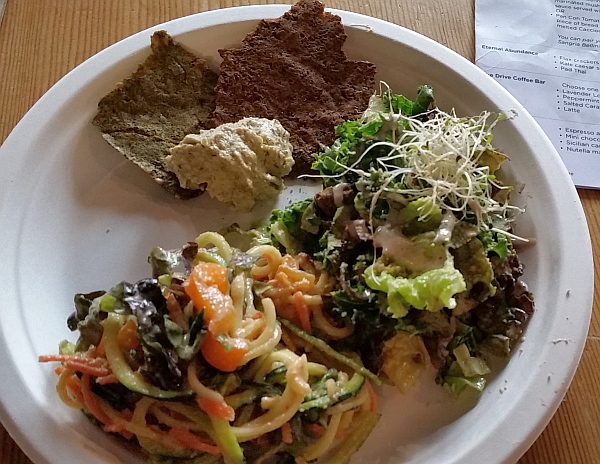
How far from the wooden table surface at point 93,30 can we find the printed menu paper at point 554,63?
0.30 feet

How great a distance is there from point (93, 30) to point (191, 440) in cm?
180

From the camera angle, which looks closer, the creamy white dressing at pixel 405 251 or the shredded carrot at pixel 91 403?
the shredded carrot at pixel 91 403

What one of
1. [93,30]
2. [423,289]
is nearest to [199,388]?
[423,289]

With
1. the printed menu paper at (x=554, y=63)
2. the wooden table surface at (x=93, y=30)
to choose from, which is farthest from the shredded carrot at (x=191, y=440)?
the printed menu paper at (x=554, y=63)

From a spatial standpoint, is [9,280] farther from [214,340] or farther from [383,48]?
[383,48]

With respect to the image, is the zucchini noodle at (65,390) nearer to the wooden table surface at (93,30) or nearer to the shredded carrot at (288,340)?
the shredded carrot at (288,340)

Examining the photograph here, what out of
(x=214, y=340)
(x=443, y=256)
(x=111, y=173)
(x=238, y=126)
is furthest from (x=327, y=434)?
(x=111, y=173)

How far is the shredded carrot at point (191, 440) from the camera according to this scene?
1.47 metres

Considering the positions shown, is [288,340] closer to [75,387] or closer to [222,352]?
[222,352]

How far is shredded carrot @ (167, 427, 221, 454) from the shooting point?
4.81 ft

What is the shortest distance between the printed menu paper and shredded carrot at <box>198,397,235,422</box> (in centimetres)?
163

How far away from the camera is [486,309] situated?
1.74m

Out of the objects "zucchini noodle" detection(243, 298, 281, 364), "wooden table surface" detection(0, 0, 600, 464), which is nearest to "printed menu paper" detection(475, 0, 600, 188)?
"wooden table surface" detection(0, 0, 600, 464)

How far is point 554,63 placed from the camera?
8.63 feet
